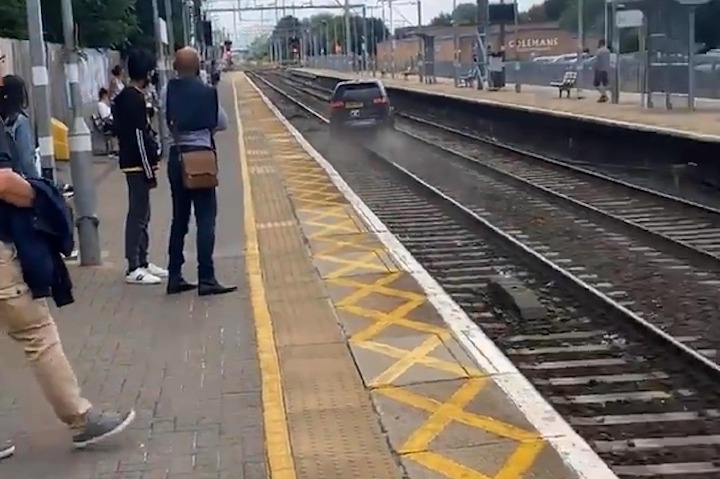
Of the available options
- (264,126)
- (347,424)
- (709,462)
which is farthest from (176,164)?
(264,126)

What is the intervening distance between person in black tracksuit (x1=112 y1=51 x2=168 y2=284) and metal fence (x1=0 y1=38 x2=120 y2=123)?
13.6ft

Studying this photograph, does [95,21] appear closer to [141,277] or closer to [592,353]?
[141,277]

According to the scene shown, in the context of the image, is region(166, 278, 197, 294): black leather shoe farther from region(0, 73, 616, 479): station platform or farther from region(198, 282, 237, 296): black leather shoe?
region(198, 282, 237, 296): black leather shoe

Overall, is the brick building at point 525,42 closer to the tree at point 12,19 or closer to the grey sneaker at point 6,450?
the tree at point 12,19

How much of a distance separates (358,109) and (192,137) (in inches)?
832

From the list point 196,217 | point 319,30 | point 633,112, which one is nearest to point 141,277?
point 196,217

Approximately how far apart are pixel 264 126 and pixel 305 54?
120490mm

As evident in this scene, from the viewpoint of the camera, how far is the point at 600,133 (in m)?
25.4

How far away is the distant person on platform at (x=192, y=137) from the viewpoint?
9.74m

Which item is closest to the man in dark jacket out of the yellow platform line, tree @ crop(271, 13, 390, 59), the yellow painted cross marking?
the yellow platform line

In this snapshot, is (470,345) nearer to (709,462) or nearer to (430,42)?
(709,462)

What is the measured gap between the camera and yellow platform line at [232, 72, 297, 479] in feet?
19.6

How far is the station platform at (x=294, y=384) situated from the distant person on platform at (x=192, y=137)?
0.38 metres

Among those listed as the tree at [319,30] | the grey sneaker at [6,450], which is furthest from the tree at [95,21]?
the tree at [319,30]
